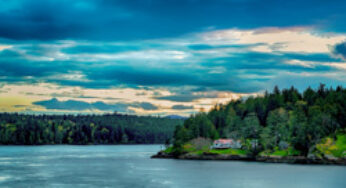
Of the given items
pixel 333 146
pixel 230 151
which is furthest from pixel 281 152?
pixel 230 151

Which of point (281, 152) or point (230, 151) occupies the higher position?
point (281, 152)

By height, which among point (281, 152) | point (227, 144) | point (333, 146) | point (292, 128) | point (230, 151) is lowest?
point (230, 151)

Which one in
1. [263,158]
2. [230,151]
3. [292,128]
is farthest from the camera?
[230,151]

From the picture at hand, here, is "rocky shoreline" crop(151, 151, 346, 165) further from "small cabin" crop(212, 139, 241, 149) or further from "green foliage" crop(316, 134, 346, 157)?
"small cabin" crop(212, 139, 241, 149)

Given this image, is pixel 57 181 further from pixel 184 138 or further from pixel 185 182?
pixel 184 138

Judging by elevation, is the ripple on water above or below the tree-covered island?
below

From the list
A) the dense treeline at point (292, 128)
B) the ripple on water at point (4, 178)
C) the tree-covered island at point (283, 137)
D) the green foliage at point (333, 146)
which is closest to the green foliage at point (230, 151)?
the tree-covered island at point (283, 137)

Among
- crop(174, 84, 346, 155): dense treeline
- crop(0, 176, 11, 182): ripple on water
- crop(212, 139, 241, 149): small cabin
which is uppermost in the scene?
crop(174, 84, 346, 155): dense treeline

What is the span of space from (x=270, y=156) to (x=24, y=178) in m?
92.9

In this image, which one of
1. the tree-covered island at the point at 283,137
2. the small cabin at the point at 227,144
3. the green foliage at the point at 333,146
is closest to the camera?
the green foliage at the point at 333,146

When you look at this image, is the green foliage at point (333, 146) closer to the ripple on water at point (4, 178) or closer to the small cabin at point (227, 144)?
the small cabin at point (227, 144)

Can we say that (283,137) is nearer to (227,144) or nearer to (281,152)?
(281,152)

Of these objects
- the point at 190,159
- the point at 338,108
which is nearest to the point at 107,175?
the point at 190,159

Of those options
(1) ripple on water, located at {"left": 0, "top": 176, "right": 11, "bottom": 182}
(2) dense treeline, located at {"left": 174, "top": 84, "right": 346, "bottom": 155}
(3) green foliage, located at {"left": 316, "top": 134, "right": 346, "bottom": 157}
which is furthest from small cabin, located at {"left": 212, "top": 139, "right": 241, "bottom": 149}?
(1) ripple on water, located at {"left": 0, "top": 176, "right": 11, "bottom": 182}
